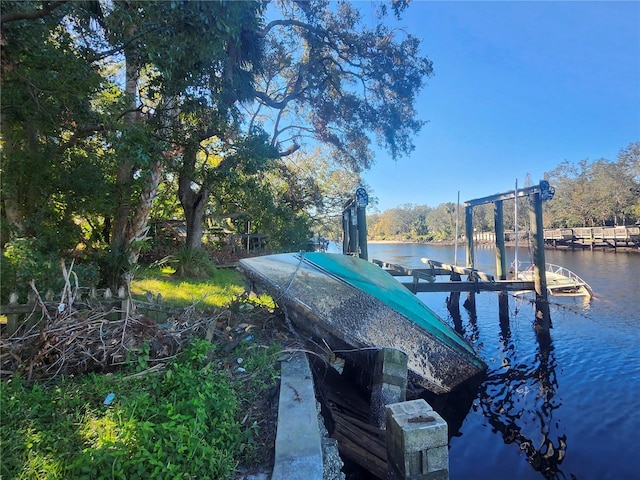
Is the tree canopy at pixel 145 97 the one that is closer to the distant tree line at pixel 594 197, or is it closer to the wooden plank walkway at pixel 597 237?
the wooden plank walkway at pixel 597 237

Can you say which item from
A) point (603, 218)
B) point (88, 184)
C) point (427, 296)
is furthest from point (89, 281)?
point (603, 218)

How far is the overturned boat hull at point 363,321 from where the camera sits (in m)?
4.02

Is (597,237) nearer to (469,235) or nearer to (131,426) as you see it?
(469,235)

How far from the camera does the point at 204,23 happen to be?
12.3 feet

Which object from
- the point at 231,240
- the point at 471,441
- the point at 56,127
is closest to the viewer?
the point at 471,441

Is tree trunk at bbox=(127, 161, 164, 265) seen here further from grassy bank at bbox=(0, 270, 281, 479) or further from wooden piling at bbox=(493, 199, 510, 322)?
wooden piling at bbox=(493, 199, 510, 322)

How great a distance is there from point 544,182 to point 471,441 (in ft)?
22.8

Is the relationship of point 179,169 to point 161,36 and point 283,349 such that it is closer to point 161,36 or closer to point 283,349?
point 161,36

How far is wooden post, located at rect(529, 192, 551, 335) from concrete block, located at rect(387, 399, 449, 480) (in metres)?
7.51

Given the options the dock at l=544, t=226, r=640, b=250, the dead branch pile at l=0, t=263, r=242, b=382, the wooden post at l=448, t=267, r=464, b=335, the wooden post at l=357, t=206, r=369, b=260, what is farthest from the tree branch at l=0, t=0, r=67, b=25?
the dock at l=544, t=226, r=640, b=250

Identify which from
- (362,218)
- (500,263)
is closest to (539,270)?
(500,263)

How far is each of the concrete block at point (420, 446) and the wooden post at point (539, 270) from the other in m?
7.51

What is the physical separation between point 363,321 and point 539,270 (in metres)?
6.75

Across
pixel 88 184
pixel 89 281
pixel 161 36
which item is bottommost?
pixel 89 281
